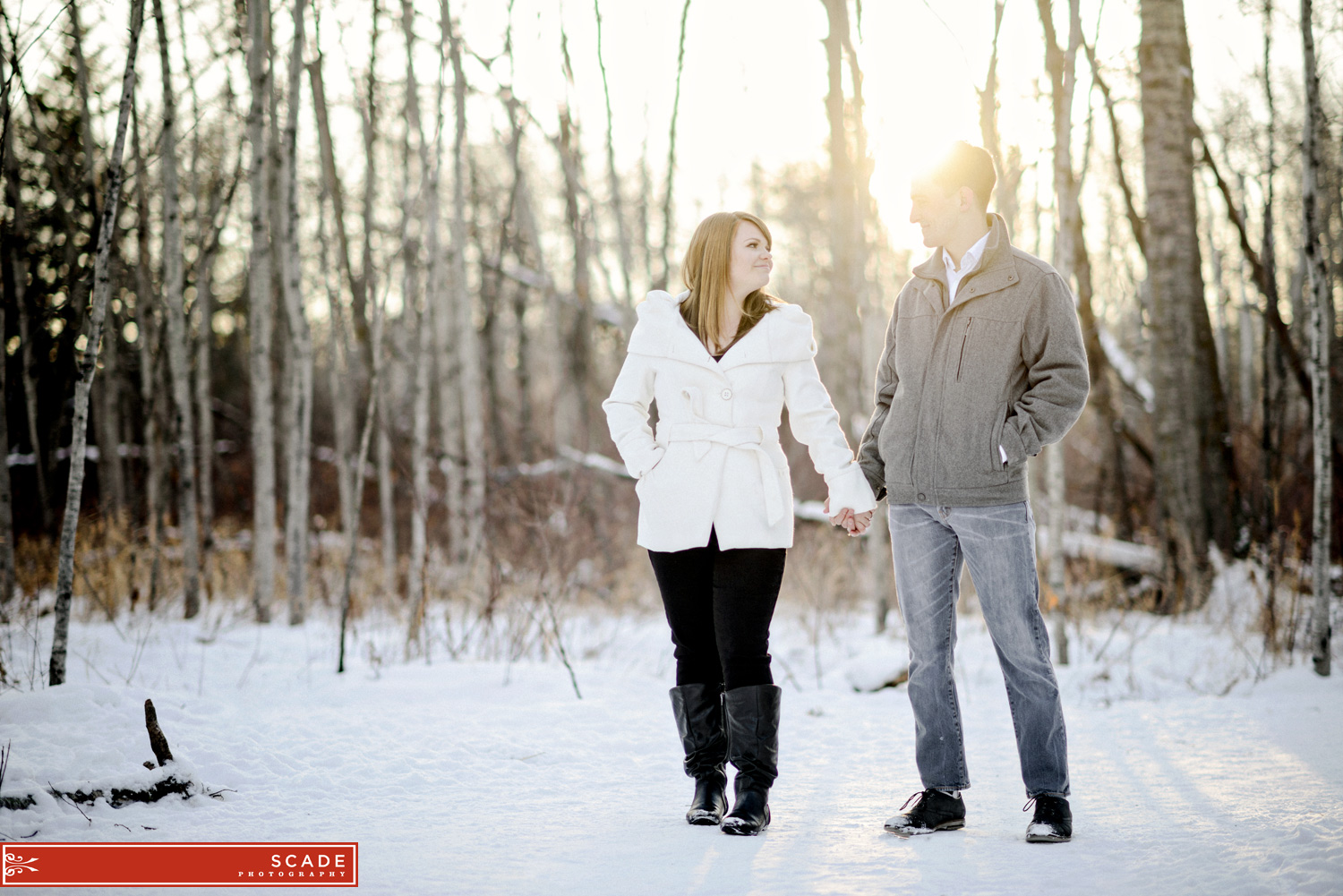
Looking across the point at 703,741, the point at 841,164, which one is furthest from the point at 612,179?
the point at 703,741

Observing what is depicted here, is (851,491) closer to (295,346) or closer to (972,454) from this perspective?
(972,454)

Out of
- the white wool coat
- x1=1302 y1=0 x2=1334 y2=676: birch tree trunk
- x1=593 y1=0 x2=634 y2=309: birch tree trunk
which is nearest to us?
the white wool coat

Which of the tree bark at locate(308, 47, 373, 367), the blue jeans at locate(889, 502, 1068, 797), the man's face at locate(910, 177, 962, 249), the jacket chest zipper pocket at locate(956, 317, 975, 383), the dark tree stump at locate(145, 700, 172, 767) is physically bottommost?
the dark tree stump at locate(145, 700, 172, 767)

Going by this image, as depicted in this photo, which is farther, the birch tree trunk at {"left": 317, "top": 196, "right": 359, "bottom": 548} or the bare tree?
the birch tree trunk at {"left": 317, "top": 196, "right": 359, "bottom": 548}

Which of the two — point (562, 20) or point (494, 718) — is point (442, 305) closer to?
point (562, 20)

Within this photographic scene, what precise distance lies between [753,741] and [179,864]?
1515 mm

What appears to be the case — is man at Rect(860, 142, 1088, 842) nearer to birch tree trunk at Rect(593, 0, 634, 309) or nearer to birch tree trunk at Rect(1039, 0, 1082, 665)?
birch tree trunk at Rect(1039, 0, 1082, 665)

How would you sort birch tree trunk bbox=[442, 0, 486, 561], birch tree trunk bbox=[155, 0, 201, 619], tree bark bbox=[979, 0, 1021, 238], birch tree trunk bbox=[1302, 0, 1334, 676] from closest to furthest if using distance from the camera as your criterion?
birch tree trunk bbox=[1302, 0, 1334, 676] < tree bark bbox=[979, 0, 1021, 238] < birch tree trunk bbox=[155, 0, 201, 619] < birch tree trunk bbox=[442, 0, 486, 561]

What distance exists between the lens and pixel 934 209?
104 inches

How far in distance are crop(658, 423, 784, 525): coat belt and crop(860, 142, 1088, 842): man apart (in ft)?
1.19

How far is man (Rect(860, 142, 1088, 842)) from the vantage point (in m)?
2.47

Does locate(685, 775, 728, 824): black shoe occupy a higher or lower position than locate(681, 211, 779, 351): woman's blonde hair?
lower

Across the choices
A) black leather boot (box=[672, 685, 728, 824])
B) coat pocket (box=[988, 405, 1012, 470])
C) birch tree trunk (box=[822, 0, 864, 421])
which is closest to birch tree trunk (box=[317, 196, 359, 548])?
birch tree trunk (box=[822, 0, 864, 421])

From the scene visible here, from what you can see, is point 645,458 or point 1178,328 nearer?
point 645,458
